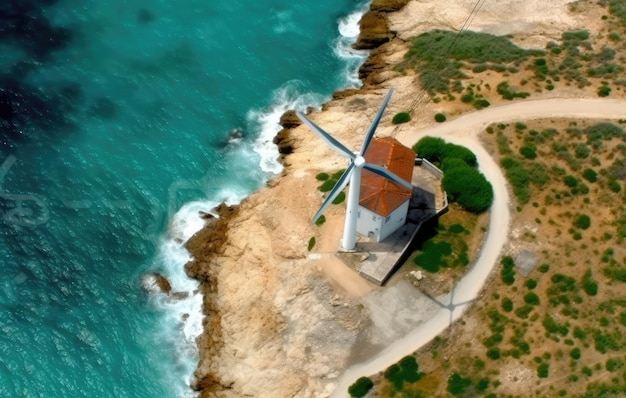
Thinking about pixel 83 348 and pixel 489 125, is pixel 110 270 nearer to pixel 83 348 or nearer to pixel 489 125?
pixel 83 348

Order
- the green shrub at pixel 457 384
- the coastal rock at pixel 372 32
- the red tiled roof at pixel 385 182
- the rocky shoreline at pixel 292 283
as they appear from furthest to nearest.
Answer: the coastal rock at pixel 372 32
the red tiled roof at pixel 385 182
the rocky shoreline at pixel 292 283
the green shrub at pixel 457 384

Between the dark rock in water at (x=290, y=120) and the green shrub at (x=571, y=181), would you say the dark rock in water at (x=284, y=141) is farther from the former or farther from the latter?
the green shrub at (x=571, y=181)

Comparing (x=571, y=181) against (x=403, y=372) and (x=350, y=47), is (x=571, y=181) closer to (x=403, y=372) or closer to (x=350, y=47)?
(x=403, y=372)

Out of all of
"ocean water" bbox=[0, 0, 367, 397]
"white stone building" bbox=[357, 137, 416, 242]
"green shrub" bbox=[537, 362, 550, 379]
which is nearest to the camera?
"green shrub" bbox=[537, 362, 550, 379]

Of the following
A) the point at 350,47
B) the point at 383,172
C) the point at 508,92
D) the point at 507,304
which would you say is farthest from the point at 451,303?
the point at 350,47

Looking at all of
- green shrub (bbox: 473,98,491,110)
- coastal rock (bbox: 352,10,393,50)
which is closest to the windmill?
green shrub (bbox: 473,98,491,110)

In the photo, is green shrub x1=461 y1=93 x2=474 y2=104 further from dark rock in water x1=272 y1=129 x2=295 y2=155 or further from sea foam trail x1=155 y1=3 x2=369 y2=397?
dark rock in water x1=272 y1=129 x2=295 y2=155

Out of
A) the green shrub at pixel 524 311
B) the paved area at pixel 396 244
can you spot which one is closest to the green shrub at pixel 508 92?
the paved area at pixel 396 244
